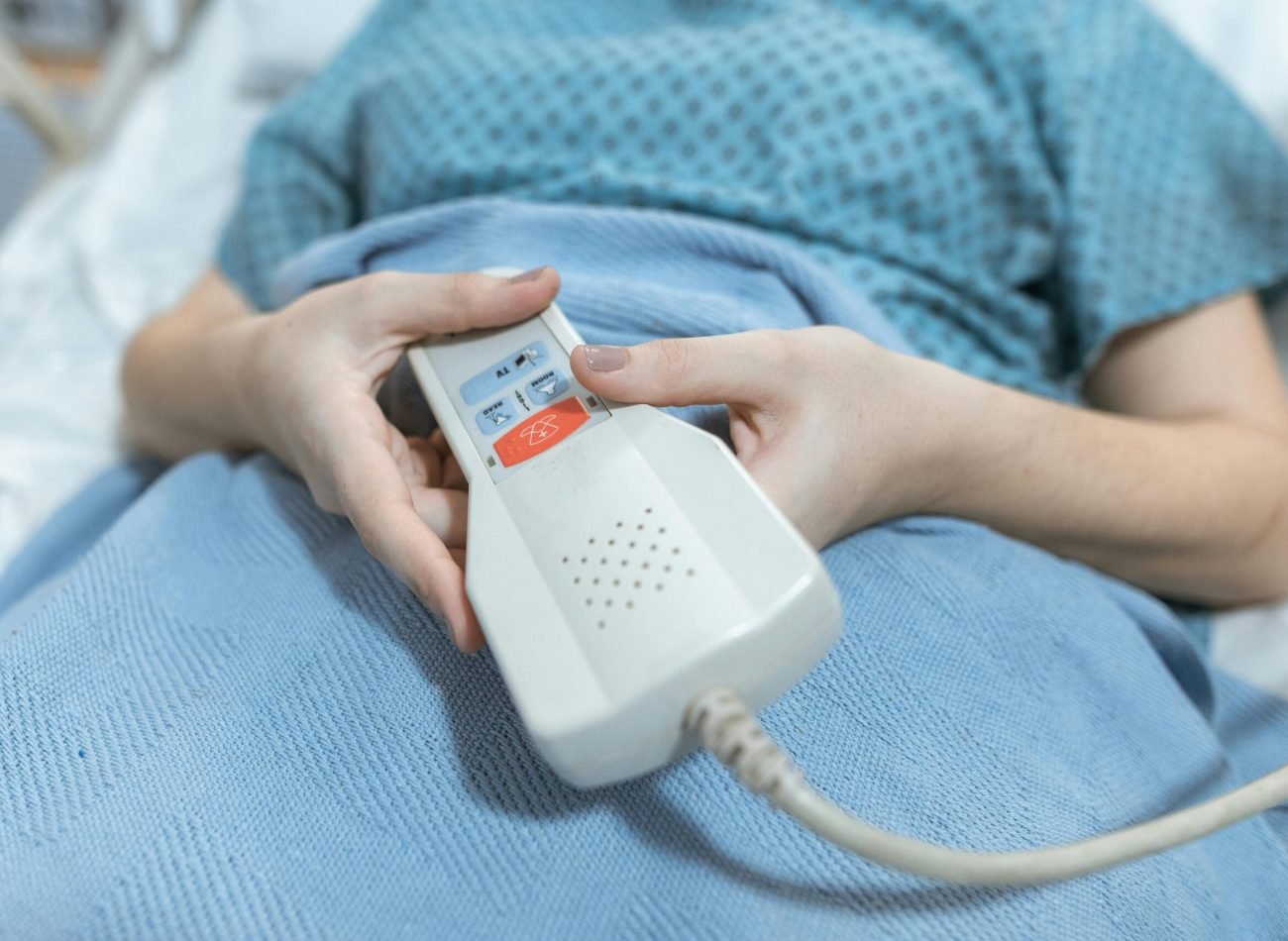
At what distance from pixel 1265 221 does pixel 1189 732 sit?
0.40m

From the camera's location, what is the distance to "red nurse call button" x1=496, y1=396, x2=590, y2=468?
396 millimetres

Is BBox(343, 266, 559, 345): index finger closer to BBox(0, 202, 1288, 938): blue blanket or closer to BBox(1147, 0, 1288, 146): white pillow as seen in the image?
BBox(0, 202, 1288, 938): blue blanket

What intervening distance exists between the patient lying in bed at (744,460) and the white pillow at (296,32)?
35 cm

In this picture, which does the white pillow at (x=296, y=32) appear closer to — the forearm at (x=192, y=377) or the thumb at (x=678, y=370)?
the forearm at (x=192, y=377)

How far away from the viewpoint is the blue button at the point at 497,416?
1.38 feet

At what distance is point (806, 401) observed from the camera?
1.37ft

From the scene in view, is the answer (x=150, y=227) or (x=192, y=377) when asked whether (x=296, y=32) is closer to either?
(x=150, y=227)

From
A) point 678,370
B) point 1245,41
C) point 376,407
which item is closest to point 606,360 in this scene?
point 678,370

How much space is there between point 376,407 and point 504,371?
8 cm

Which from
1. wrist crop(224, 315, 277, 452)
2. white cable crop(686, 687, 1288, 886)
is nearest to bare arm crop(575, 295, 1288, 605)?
white cable crop(686, 687, 1288, 886)

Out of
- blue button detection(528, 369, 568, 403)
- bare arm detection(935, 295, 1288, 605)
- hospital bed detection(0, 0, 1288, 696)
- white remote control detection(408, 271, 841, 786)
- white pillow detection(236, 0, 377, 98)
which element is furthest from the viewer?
white pillow detection(236, 0, 377, 98)

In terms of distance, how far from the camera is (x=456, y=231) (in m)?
0.59

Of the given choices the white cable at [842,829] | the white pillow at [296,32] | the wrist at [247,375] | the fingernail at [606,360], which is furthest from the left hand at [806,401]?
the white pillow at [296,32]

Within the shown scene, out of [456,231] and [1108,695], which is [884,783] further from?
[456,231]
